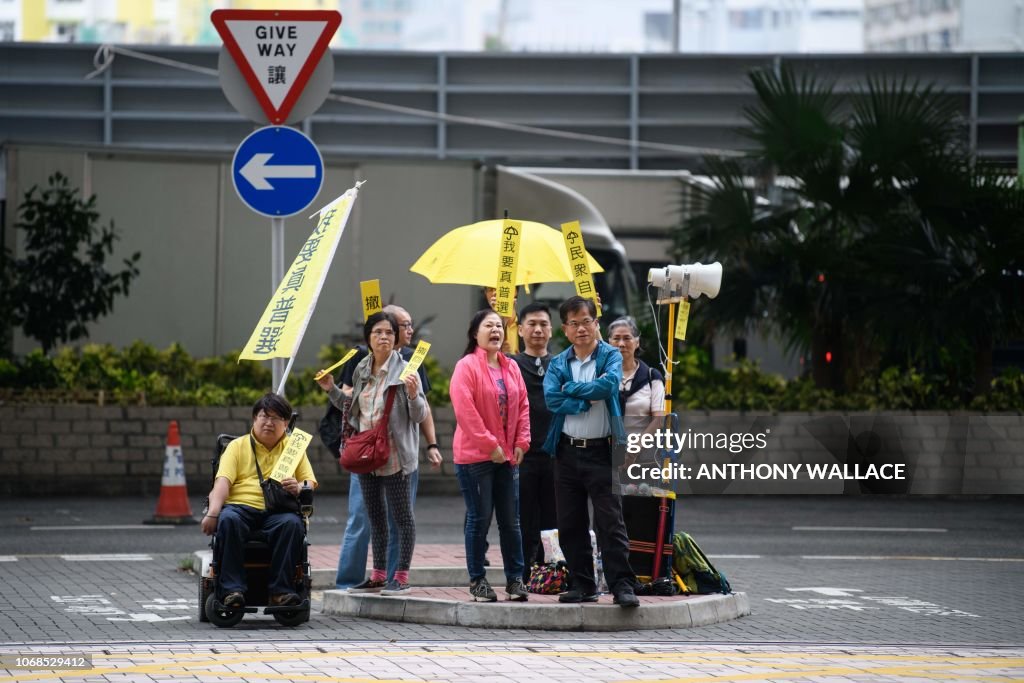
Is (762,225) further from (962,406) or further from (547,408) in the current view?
(547,408)

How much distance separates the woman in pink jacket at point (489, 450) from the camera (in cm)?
990

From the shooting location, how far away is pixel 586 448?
9.74m

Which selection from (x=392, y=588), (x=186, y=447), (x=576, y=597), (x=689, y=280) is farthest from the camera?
(x=186, y=447)

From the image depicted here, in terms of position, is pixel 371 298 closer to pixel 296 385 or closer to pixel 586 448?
pixel 586 448

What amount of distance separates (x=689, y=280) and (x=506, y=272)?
3.87 ft

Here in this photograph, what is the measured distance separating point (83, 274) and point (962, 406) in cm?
998

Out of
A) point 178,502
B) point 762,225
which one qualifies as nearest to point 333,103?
point 762,225

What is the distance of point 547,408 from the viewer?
10.4m

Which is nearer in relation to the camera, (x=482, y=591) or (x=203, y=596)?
(x=203, y=596)

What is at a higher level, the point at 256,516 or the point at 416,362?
the point at 416,362

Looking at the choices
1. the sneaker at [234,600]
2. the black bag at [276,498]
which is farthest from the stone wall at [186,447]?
the sneaker at [234,600]

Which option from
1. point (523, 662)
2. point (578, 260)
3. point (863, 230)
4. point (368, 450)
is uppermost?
point (863, 230)

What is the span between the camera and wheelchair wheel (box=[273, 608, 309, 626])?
9664 millimetres

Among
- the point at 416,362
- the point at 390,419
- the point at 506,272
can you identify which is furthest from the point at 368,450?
the point at 506,272
